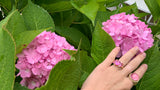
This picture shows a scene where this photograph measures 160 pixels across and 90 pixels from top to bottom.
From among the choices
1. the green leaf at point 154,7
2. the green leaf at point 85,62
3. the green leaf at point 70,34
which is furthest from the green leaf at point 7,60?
the green leaf at point 154,7

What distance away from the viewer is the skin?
0.36 metres

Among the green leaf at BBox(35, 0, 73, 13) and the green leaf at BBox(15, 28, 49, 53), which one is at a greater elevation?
the green leaf at BBox(15, 28, 49, 53)

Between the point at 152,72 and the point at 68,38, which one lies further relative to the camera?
the point at 68,38

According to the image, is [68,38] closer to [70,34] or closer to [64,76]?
[70,34]

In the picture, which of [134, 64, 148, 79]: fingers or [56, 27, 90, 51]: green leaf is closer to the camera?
[134, 64, 148, 79]: fingers

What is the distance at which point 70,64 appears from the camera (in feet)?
0.94

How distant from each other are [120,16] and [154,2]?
0.68 feet

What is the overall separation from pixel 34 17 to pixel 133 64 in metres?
0.24

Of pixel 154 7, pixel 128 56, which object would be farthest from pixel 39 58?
pixel 154 7

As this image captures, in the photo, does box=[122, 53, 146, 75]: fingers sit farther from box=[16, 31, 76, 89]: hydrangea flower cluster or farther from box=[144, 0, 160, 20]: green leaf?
box=[144, 0, 160, 20]: green leaf

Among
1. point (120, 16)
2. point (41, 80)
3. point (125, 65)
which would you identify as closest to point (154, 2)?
point (120, 16)

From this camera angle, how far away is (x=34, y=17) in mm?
497

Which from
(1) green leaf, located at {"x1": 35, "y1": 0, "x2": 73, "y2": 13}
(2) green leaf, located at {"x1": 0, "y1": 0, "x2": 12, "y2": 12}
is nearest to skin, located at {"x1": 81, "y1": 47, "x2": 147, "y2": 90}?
(1) green leaf, located at {"x1": 35, "y1": 0, "x2": 73, "y2": 13}

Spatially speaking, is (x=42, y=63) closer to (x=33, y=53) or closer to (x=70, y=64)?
(x=33, y=53)
